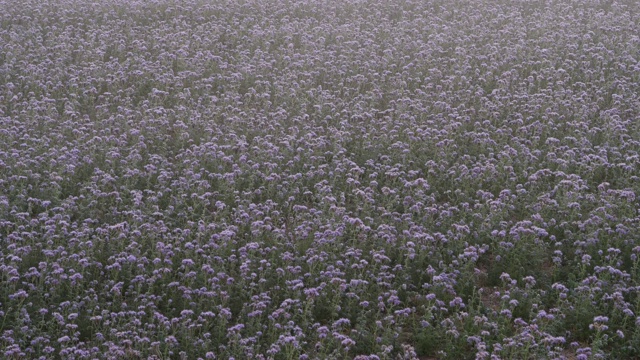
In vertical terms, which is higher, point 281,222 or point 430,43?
point 430,43

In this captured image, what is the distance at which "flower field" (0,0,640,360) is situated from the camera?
9164 millimetres

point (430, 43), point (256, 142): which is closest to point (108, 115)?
point (256, 142)

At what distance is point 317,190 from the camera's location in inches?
477

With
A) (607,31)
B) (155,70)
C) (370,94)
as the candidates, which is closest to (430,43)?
(370,94)

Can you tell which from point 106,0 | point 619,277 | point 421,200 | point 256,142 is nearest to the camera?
point 619,277

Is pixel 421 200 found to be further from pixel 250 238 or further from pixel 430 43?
pixel 430 43

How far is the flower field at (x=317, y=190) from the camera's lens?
9.16m

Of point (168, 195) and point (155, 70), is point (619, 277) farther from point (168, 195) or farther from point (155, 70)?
→ point (155, 70)

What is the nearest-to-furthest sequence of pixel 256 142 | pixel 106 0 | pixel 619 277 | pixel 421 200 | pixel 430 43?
pixel 619 277 < pixel 421 200 < pixel 256 142 < pixel 430 43 < pixel 106 0

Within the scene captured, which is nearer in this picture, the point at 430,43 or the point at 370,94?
the point at 370,94

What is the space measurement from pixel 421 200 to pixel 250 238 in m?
2.63

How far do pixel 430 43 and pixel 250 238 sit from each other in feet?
29.5

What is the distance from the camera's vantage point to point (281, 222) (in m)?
11.5

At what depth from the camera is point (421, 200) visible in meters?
11.9
